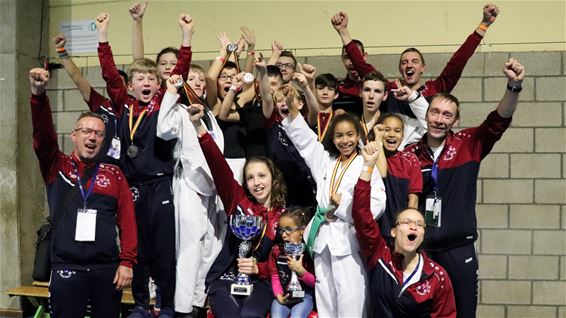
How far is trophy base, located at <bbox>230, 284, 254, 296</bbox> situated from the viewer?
459 cm

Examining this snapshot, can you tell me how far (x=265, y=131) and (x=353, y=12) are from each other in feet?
7.02

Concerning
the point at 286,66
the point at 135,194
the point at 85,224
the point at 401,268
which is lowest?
the point at 401,268

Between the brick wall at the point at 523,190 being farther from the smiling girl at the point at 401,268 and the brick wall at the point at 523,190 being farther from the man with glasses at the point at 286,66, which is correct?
the smiling girl at the point at 401,268

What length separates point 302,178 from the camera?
5113mm

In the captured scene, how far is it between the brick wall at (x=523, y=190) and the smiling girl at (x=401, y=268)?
2.71 metres

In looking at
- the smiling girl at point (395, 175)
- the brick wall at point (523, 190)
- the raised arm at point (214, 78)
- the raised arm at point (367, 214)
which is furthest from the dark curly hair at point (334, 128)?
the brick wall at point (523, 190)

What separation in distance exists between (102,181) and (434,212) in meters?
2.22

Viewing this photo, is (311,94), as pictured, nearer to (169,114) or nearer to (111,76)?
(169,114)

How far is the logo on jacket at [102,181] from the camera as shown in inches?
166

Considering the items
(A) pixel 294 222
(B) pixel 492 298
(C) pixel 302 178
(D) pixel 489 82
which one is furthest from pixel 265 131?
(B) pixel 492 298

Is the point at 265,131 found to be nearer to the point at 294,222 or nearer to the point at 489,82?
the point at 294,222

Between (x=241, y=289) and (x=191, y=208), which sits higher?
(x=191, y=208)

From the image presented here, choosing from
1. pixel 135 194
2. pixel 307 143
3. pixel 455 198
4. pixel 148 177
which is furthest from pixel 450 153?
pixel 135 194

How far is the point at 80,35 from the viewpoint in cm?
720
